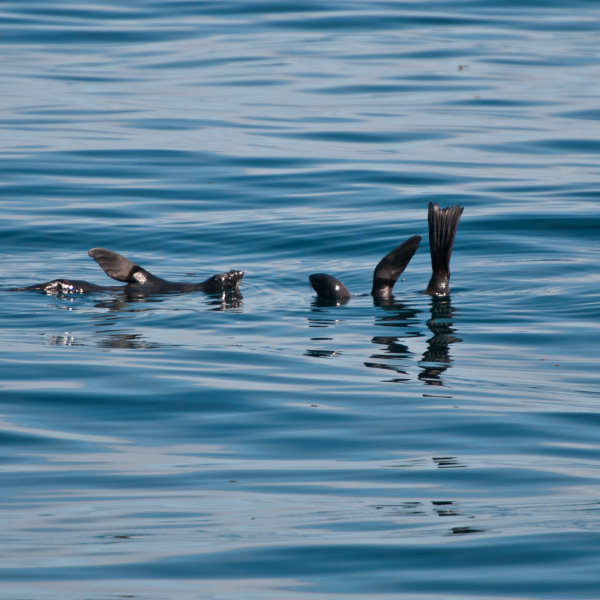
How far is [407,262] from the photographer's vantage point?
9.67 meters

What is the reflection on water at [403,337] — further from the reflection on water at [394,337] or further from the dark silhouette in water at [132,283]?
the dark silhouette in water at [132,283]

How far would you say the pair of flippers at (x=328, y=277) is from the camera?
9648 mm

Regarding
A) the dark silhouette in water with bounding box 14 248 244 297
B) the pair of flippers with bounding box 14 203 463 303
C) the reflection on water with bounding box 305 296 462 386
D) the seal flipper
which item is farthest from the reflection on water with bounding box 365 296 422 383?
the seal flipper

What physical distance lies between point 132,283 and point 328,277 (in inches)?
65.0

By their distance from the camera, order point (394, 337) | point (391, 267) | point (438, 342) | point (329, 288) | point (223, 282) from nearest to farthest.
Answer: point (438, 342) → point (394, 337) → point (329, 288) → point (391, 267) → point (223, 282)

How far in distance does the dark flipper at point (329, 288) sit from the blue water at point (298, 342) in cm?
13

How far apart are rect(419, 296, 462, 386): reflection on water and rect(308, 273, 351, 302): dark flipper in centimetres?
72

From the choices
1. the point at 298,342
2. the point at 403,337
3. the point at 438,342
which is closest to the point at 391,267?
the point at 403,337

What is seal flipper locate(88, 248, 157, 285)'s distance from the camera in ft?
32.3

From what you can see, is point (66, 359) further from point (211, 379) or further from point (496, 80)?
point (496, 80)

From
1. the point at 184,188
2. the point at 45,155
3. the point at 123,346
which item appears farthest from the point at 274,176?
the point at 123,346

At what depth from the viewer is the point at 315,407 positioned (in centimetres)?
660

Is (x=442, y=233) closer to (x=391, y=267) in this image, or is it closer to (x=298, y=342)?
(x=391, y=267)

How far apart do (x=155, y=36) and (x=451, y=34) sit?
20.2 ft
